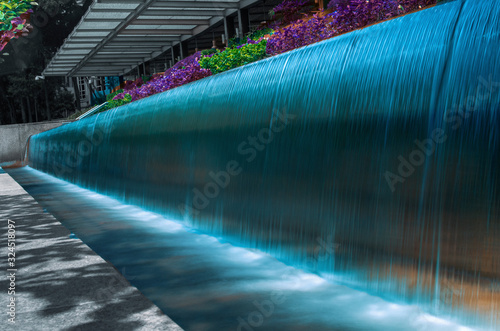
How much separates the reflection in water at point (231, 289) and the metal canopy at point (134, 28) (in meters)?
12.5

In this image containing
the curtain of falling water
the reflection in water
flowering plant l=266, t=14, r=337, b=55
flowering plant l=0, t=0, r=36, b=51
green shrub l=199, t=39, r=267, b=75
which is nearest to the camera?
the curtain of falling water

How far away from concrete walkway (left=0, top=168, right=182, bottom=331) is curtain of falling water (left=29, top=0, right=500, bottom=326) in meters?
1.66

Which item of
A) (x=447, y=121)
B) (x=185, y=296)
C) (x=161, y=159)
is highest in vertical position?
(x=447, y=121)

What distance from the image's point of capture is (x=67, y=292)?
272 centimetres

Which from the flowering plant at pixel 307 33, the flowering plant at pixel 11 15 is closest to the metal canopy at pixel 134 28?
the flowering plant at pixel 11 15

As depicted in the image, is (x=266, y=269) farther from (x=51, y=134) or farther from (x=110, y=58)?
(x=110, y=58)

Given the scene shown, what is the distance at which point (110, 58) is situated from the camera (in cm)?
2788

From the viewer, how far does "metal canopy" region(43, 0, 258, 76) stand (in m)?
17.3

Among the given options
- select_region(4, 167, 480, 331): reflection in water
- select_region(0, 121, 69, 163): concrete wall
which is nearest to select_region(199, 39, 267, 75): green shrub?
select_region(4, 167, 480, 331): reflection in water

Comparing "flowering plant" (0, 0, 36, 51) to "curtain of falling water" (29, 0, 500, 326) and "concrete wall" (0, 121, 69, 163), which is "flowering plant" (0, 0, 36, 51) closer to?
"curtain of falling water" (29, 0, 500, 326)

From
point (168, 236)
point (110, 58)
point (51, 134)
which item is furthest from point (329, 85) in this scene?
point (110, 58)

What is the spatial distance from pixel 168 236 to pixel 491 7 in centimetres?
416

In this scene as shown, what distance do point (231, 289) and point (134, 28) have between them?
18.0 metres

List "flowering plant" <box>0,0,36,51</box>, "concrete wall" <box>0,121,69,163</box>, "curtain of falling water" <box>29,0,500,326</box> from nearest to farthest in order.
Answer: "curtain of falling water" <box>29,0,500,326</box>
"flowering plant" <box>0,0,36,51</box>
"concrete wall" <box>0,121,69,163</box>
